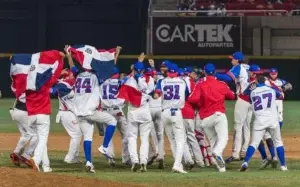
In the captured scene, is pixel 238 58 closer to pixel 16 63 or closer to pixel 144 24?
pixel 16 63

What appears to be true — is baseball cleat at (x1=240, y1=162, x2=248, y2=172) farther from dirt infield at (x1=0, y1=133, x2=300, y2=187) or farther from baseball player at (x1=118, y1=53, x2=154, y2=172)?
dirt infield at (x1=0, y1=133, x2=300, y2=187)

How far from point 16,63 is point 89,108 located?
1.53m

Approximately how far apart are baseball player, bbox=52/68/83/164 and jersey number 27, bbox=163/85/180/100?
6.65ft

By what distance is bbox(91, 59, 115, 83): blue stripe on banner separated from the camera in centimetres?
1524

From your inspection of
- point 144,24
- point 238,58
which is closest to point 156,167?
point 238,58

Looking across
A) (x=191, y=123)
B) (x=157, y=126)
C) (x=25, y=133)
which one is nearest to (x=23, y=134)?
(x=25, y=133)

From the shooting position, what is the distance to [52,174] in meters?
13.0

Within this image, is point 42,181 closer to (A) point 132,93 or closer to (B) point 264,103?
(A) point 132,93

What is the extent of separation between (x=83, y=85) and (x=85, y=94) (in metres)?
0.18

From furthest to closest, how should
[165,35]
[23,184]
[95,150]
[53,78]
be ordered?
[165,35]
[95,150]
[53,78]
[23,184]

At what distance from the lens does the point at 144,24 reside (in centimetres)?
4134

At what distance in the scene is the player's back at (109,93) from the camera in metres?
16.7

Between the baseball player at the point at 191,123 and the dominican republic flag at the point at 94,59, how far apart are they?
148cm

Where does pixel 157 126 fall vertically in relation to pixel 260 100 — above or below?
below
